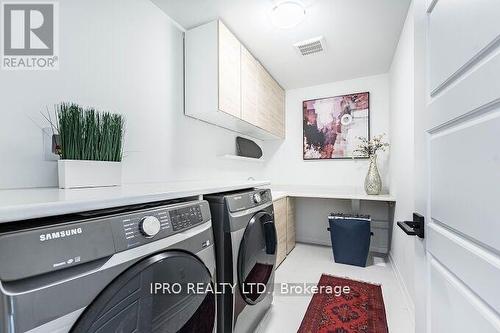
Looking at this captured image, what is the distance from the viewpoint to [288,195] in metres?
2.75

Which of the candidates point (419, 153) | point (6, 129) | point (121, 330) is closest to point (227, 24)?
point (6, 129)

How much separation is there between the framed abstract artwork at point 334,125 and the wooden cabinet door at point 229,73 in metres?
1.51

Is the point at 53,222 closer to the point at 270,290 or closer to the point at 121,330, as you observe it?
the point at 121,330

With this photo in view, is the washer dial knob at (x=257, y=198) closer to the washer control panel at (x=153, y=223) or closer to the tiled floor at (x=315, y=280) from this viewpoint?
Answer: the washer control panel at (x=153, y=223)

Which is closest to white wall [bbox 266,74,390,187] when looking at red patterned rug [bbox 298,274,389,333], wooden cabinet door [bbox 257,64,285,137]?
wooden cabinet door [bbox 257,64,285,137]

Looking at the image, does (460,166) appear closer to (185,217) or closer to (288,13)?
(185,217)

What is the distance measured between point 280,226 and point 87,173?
6.32 feet

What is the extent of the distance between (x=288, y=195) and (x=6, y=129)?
7.88ft

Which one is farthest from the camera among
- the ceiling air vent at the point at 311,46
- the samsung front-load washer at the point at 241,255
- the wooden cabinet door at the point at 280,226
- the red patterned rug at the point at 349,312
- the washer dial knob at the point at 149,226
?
the wooden cabinet door at the point at 280,226

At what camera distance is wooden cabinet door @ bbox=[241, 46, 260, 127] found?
84.9 inches

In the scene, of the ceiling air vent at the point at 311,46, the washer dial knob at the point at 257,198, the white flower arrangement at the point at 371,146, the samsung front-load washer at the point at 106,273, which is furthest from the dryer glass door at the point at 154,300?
the white flower arrangement at the point at 371,146

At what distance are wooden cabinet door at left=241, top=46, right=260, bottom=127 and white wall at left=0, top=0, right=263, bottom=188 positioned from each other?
43cm

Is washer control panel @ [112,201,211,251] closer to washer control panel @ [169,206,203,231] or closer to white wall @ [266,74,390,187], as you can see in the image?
washer control panel @ [169,206,203,231]

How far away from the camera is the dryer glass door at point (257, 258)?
1208 millimetres
